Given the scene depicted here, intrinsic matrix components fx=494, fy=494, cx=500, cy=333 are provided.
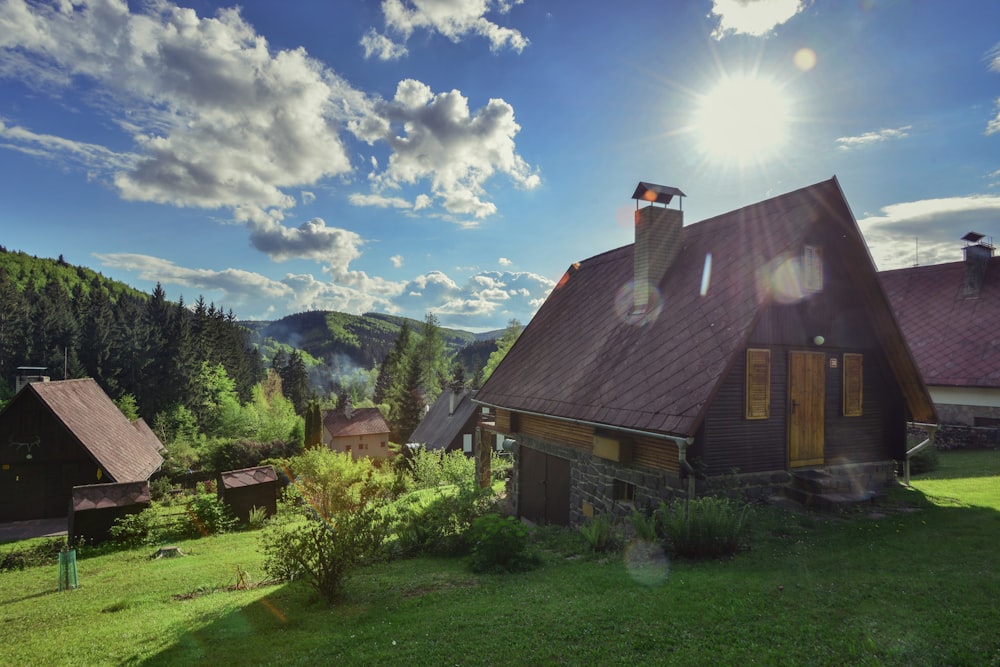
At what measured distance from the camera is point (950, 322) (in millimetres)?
20578

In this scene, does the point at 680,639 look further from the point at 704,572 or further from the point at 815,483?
the point at 815,483

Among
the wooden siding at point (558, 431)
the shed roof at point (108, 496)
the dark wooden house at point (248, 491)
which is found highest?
the wooden siding at point (558, 431)

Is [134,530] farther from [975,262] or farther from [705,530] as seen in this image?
[975,262]

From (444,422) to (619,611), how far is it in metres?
30.5

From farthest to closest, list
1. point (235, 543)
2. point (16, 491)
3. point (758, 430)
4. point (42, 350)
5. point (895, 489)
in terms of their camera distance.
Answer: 1. point (42, 350)
2. point (16, 491)
3. point (235, 543)
4. point (895, 489)
5. point (758, 430)

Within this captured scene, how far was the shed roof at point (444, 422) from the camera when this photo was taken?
33.0 m

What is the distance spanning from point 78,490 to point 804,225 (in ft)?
77.6

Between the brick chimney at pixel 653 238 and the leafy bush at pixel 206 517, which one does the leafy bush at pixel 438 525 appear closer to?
the brick chimney at pixel 653 238

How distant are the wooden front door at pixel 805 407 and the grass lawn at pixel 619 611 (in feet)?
4.41

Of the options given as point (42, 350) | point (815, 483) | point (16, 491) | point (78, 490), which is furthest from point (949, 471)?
point (42, 350)

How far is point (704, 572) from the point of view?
696 centimetres

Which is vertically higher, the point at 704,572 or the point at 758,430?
the point at 758,430

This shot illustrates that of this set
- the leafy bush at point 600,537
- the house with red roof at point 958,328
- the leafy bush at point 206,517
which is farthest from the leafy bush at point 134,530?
the house with red roof at point 958,328

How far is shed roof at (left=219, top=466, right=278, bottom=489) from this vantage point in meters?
20.5
